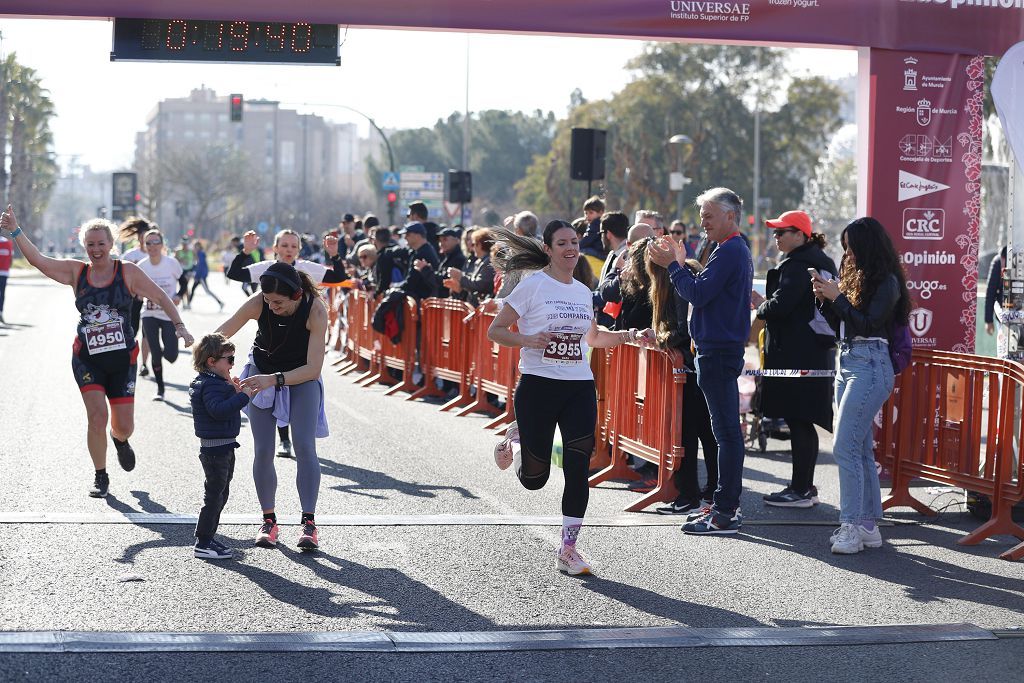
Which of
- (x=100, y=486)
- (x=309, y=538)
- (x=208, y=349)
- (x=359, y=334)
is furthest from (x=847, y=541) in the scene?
(x=359, y=334)

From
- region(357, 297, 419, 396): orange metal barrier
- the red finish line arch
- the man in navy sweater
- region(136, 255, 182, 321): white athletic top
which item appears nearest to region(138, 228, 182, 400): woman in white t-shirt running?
region(136, 255, 182, 321): white athletic top

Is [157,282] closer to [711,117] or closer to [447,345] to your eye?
[447,345]

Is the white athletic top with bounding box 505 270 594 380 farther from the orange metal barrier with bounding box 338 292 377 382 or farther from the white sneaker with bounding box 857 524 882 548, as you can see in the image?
the orange metal barrier with bounding box 338 292 377 382

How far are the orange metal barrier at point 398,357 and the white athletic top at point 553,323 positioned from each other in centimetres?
900

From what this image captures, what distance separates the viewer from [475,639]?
6102 millimetres

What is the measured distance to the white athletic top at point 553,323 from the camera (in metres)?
7.47

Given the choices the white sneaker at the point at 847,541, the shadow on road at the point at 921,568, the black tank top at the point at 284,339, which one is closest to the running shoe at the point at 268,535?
the black tank top at the point at 284,339

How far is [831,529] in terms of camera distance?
8984 mm

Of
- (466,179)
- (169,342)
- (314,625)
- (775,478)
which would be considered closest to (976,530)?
(775,478)

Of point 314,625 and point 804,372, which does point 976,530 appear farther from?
point 314,625

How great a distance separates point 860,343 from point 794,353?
1.12 meters

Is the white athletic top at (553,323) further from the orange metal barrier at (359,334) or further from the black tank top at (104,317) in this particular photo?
the orange metal barrier at (359,334)

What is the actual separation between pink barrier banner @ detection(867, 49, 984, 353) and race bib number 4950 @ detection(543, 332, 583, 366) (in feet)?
14.2

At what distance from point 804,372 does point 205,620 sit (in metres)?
4.55
